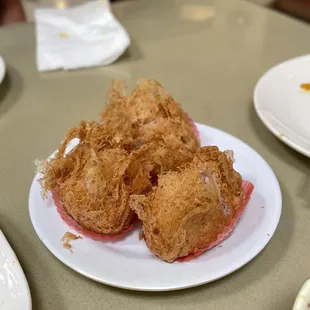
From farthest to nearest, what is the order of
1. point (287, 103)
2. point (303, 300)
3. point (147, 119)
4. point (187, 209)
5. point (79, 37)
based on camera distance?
point (79, 37), point (287, 103), point (147, 119), point (187, 209), point (303, 300)

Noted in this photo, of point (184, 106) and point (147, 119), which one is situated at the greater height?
point (147, 119)

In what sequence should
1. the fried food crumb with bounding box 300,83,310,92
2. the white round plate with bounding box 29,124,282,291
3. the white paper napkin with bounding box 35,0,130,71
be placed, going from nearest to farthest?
the white round plate with bounding box 29,124,282,291 < the fried food crumb with bounding box 300,83,310,92 < the white paper napkin with bounding box 35,0,130,71

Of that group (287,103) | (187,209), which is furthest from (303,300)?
(287,103)

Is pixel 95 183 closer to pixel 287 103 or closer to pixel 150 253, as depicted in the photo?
pixel 150 253

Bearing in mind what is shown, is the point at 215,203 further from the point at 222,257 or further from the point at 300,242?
the point at 300,242

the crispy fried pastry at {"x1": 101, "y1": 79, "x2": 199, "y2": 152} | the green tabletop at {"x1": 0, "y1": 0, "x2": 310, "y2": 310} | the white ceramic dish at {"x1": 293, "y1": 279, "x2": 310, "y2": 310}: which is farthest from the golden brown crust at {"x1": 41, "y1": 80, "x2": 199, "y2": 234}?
the white ceramic dish at {"x1": 293, "y1": 279, "x2": 310, "y2": 310}

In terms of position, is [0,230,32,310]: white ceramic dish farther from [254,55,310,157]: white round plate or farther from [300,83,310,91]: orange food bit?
[300,83,310,91]: orange food bit
